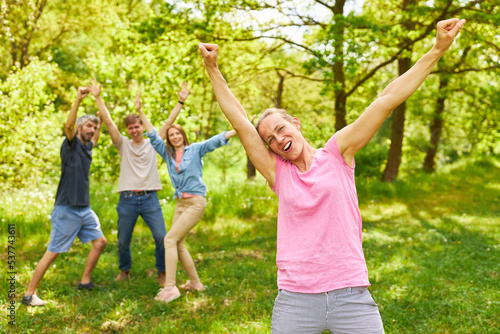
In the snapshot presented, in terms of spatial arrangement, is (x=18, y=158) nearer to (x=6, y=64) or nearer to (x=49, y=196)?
Answer: (x=49, y=196)

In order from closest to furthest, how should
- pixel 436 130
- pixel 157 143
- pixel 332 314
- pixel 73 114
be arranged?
pixel 332 314 < pixel 73 114 < pixel 157 143 < pixel 436 130

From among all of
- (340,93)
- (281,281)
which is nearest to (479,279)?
Result: (281,281)

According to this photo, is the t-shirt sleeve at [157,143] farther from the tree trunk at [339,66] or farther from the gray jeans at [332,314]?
the tree trunk at [339,66]

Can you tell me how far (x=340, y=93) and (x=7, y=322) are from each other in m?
9.00

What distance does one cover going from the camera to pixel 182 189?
15.6 feet

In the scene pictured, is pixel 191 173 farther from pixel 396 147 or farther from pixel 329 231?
pixel 396 147

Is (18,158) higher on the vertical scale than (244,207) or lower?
higher

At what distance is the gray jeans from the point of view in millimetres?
1846

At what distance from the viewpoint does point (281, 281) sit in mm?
1992

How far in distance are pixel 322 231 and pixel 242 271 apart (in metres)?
3.71

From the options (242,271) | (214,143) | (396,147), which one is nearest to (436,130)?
(396,147)

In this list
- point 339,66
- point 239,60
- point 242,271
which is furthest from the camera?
point 239,60

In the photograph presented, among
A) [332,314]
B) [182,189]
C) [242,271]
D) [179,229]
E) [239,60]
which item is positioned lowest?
[242,271]

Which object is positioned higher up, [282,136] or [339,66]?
[339,66]
